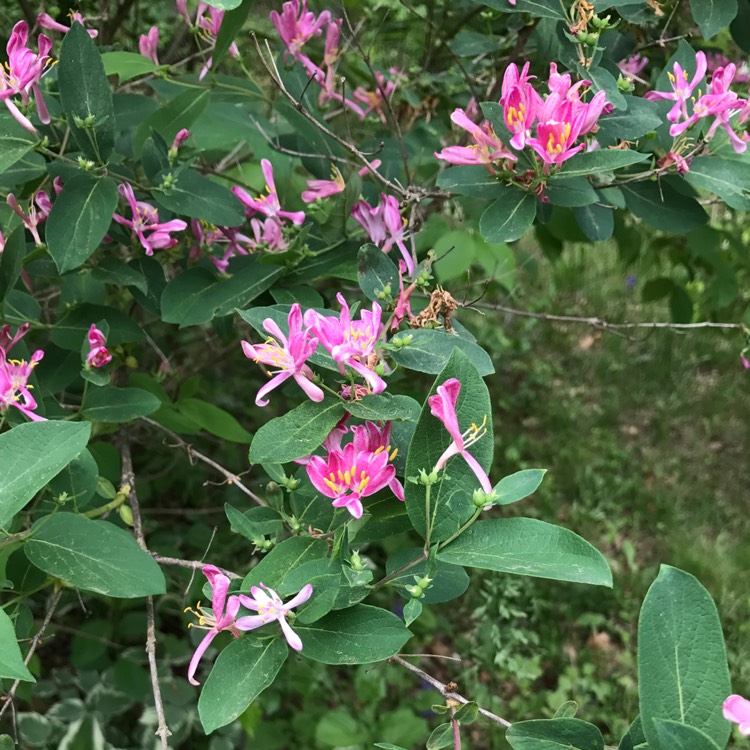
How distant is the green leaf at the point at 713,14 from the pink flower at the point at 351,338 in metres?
→ 0.77

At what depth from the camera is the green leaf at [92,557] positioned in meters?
0.80

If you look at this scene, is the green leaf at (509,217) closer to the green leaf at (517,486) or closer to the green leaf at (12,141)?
the green leaf at (517,486)

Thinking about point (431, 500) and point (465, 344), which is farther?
point (465, 344)

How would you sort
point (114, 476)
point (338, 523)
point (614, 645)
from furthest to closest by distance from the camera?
point (614, 645) → point (114, 476) → point (338, 523)

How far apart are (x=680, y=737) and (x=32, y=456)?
622 mm

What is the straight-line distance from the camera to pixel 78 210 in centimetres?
102

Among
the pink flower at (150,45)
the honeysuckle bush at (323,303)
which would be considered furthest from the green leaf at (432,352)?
the pink flower at (150,45)

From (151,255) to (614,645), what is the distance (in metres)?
1.96

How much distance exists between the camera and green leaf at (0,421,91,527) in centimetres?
72

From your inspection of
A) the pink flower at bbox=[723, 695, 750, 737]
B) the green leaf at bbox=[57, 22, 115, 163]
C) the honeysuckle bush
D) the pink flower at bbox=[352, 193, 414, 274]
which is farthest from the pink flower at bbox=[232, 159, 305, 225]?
the pink flower at bbox=[723, 695, 750, 737]

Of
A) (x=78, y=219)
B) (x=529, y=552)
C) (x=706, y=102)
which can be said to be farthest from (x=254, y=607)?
(x=706, y=102)

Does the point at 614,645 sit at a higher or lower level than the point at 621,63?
lower

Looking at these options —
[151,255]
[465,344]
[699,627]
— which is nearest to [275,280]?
[151,255]

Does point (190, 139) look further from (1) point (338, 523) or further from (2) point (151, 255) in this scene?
(1) point (338, 523)
